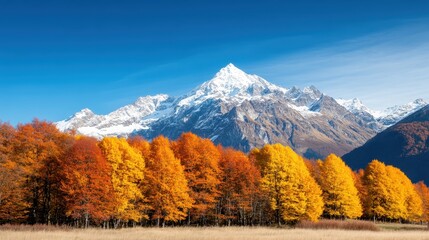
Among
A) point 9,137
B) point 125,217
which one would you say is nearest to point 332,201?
point 125,217

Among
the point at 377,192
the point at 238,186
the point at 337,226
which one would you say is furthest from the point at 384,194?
the point at 238,186

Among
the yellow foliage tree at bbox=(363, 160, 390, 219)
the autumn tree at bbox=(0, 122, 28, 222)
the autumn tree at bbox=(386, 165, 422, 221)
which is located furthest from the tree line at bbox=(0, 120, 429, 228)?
the autumn tree at bbox=(386, 165, 422, 221)

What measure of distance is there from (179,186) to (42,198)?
22400mm

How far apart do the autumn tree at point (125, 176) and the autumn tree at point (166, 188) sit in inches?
73.0

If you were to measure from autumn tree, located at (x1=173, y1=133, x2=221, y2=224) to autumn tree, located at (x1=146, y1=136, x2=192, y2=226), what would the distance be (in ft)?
12.0

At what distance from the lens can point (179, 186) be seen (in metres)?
68.5

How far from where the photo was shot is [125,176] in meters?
66.1

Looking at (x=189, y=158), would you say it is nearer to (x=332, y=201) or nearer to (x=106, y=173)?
(x=106, y=173)

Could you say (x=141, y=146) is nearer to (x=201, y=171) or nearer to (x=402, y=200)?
(x=201, y=171)

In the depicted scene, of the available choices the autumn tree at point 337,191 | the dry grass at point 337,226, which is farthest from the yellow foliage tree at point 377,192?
the dry grass at point 337,226

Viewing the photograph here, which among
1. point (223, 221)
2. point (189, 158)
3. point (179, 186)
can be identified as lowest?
point (223, 221)

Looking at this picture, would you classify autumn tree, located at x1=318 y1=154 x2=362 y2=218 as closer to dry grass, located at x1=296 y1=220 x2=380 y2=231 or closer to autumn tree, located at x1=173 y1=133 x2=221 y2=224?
dry grass, located at x1=296 y1=220 x2=380 y2=231

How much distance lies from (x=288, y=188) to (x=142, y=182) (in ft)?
87.6

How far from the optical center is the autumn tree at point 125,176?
6412 centimetres
